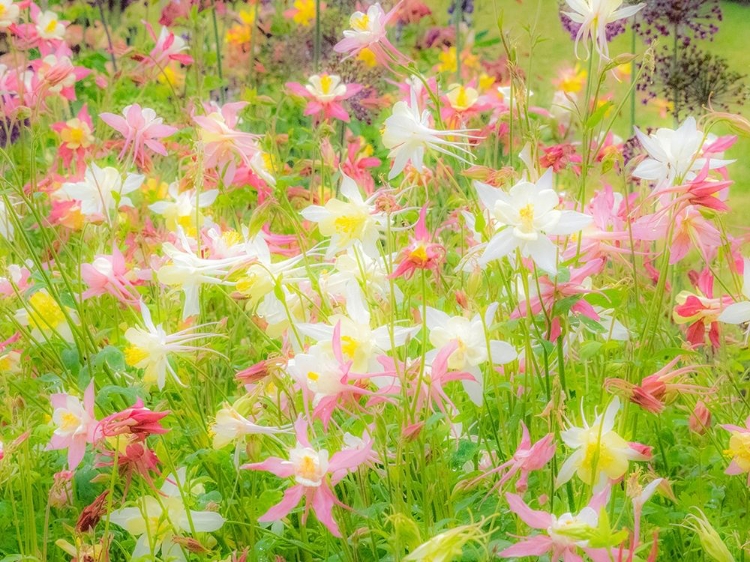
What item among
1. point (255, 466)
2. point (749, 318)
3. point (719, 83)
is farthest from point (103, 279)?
point (719, 83)

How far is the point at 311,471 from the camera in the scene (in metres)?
0.98

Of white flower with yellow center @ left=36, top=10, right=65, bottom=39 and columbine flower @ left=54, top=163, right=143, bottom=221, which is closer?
columbine flower @ left=54, top=163, right=143, bottom=221

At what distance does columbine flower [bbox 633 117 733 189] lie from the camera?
109cm

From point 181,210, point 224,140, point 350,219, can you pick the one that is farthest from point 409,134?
point 181,210

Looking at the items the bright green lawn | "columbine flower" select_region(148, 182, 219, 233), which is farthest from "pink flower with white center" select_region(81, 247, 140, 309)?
the bright green lawn

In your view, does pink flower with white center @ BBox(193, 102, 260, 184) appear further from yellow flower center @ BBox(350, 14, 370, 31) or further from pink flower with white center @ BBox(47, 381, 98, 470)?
pink flower with white center @ BBox(47, 381, 98, 470)

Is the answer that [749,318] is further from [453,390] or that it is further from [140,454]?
[140,454]

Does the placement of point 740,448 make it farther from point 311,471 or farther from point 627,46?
Answer: point 627,46

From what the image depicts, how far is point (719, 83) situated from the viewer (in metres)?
2.60

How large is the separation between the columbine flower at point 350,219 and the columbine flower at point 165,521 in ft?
1.08

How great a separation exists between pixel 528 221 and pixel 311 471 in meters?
0.32

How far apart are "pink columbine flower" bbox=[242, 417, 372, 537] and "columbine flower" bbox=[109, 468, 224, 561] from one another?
191mm

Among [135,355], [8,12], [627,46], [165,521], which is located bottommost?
[627,46]

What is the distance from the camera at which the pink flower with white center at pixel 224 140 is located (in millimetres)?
1387
